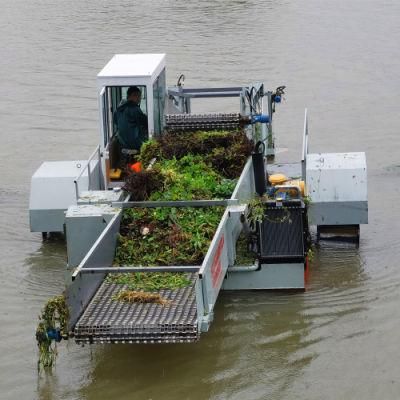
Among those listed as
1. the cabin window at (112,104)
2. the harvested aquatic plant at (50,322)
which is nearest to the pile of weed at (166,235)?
the harvested aquatic plant at (50,322)

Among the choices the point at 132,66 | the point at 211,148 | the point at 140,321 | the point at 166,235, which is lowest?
the point at 140,321

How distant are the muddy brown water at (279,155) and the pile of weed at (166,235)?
828 mm

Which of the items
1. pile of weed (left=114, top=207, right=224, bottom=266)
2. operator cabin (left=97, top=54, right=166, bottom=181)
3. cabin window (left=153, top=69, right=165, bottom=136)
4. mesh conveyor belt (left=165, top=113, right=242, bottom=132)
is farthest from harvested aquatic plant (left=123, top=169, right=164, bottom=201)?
cabin window (left=153, top=69, right=165, bottom=136)

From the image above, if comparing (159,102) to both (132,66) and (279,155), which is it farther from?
(279,155)

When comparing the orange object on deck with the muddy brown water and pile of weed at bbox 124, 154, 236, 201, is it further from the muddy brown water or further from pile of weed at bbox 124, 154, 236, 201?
the muddy brown water

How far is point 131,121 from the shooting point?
11.3 meters

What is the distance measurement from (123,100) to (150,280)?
3.85 m

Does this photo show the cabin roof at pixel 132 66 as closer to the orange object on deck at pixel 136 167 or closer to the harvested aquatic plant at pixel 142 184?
the orange object on deck at pixel 136 167

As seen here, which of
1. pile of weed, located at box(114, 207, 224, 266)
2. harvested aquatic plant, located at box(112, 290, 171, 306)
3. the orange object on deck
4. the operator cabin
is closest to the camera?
harvested aquatic plant, located at box(112, 290, 171, 306)

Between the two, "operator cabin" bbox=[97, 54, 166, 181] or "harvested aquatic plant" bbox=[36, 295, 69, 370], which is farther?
"operator cabin" bbox=[97, 54, 166, 181]

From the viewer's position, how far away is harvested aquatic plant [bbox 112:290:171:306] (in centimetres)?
809

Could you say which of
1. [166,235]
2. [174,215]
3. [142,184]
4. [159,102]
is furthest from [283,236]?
[159,102]

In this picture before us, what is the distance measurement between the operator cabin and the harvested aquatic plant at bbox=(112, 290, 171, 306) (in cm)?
299

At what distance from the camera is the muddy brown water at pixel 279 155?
27.9ft
